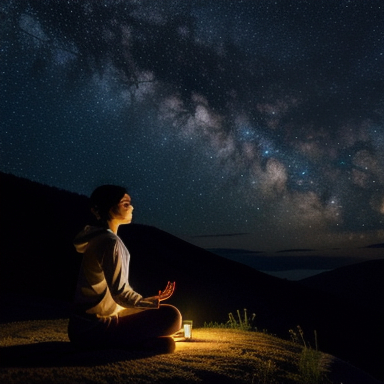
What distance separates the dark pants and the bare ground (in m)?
0.11

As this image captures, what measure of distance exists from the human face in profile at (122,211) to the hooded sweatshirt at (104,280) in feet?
0.62

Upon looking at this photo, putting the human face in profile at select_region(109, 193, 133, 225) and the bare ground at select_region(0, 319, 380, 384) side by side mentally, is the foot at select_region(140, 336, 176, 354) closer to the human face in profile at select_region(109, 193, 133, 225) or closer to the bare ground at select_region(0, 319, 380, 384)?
the bare ground at select_region(0, 319, 380, 384)

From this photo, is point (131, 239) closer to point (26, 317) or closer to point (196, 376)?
point (26, 317)

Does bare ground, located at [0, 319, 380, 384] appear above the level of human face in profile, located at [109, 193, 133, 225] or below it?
below

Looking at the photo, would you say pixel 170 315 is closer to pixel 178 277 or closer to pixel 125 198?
pixel 125 198

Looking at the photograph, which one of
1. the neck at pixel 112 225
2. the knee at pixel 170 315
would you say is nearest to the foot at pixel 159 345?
the knee at pixel 170 315

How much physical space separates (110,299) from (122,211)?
0.93 meters

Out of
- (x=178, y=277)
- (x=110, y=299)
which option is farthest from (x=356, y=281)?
(x=110, y=299)

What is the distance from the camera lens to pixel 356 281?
48906 millimetres

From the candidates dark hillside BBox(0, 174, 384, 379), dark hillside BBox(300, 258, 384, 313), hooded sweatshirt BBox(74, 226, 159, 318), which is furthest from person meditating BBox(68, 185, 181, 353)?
dark hillside BBox(300, 258, 384, 313)

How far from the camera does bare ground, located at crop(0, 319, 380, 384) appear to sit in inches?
161

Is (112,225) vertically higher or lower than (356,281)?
lower

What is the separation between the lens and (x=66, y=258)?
18.8 m

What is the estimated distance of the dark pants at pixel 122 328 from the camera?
485cm
